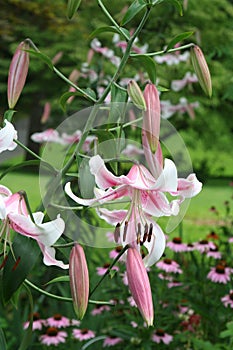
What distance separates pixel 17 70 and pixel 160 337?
46.6 inches

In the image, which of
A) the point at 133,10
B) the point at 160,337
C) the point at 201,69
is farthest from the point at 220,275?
the point at 133,10

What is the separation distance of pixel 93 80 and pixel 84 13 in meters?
7.18

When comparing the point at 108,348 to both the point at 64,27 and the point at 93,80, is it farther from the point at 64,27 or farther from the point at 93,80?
the point at 64,27

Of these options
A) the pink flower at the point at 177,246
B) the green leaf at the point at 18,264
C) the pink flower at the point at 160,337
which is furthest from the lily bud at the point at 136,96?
the pink flower at the point at 177,246

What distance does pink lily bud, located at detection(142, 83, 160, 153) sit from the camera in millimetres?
896

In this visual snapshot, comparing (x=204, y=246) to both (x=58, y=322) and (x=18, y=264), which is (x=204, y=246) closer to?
(x=58, y=322)

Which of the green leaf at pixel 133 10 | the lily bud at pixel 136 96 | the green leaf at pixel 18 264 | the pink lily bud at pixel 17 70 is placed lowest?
the green leaf at pixel 18 264

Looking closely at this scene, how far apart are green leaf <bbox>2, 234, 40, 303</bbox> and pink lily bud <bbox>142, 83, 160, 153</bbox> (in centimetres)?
24

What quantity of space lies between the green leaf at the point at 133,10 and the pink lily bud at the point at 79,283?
0.39 meters

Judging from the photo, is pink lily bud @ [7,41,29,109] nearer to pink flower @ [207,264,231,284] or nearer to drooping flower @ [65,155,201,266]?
drooping flower @ [65,155,201,266]

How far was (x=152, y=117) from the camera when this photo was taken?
0.92 meters

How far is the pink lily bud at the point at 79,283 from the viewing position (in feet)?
2.84

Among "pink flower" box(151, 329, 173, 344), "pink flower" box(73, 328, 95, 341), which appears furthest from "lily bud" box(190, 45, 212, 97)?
"pink flower" box(73, 328, 95, 341)

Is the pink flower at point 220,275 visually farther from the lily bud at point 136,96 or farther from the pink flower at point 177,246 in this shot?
the lily bud at point 136,96
